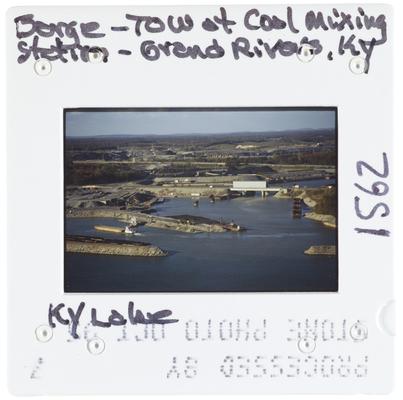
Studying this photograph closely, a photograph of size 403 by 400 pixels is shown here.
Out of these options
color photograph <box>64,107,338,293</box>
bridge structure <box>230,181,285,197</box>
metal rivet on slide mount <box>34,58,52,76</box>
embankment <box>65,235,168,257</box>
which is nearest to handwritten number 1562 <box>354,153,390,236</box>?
color photograph <box>64,107,338,293</box>

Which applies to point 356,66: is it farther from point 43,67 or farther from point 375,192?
point 43,67

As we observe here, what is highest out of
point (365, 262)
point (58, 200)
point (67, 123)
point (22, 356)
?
point (67, 123)

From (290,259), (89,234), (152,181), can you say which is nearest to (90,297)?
(89,234)

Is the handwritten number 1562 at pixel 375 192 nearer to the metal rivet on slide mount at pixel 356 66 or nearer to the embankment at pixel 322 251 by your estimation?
the embankment at pixel 322 251

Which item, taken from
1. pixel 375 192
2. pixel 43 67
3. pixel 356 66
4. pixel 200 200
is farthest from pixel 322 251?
pixel 43 67

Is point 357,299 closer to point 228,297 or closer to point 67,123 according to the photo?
point 228,297

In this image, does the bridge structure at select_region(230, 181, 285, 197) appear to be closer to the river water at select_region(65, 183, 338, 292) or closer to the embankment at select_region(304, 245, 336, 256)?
the river water at select_region(65, 183, 338, 292)

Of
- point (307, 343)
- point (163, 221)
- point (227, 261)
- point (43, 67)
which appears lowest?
point (307, 343)
